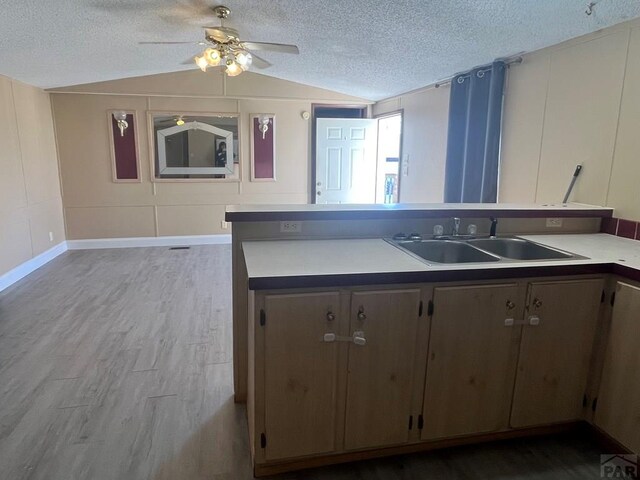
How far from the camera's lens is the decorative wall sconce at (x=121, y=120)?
5.94 meters

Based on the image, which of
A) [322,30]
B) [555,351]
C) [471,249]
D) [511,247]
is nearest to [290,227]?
[471,249]

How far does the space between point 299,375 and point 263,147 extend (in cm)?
520

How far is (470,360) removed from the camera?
1.94m

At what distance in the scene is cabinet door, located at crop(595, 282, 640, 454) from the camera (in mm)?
1891

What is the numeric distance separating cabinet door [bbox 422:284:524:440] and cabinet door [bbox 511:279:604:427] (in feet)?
0.26

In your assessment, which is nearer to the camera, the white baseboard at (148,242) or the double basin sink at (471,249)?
the double basin sink at (471,249)

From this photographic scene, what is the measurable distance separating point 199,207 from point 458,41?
4.44 meters

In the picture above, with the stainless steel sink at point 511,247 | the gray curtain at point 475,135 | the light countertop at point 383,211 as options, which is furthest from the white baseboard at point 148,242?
the stainless steel sink at point 511,247

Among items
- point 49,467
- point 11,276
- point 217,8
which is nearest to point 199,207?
point 11,276

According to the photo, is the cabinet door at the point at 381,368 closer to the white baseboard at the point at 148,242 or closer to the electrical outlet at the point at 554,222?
the electrical outlet at the point at 554,222

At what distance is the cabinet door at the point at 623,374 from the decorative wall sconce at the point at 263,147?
5273 millimetres

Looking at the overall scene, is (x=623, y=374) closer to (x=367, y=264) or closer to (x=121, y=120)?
(x=367, y=264)

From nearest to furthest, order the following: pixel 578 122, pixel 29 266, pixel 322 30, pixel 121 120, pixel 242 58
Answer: pixel 578 122
pixel 242 58
pixel 322 30
pixel 29 266
pixel 121 120

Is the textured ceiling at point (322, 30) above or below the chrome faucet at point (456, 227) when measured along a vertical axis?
above
